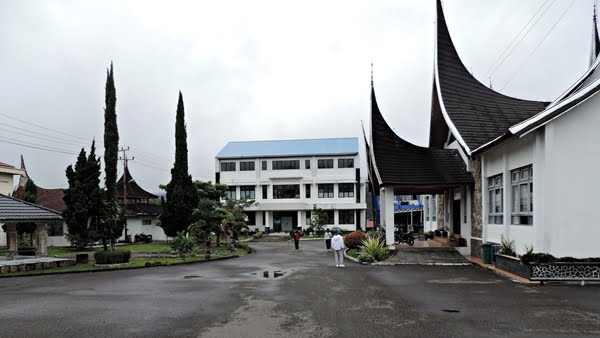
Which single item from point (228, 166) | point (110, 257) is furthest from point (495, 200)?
point (228, 166)

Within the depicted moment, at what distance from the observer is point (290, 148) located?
177 ft

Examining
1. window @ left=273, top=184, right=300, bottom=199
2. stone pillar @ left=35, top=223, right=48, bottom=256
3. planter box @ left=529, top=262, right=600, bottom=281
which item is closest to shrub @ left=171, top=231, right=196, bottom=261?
stone pillar @ left=35, top=223, right=48, bottom=256

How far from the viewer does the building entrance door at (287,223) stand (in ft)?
174

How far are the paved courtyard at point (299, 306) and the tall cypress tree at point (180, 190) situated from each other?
15.0 m

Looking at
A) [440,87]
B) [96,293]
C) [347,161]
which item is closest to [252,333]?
[96,293]

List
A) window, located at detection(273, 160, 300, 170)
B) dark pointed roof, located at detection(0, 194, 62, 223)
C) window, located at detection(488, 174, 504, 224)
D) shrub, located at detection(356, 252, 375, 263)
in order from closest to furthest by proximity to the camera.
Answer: window, located at detection(488, 174, 504, 224) < shrub, located at detection(356, 252, 375, 263) < dark pointed roof, located at detection(0, 194, 62, 223) < window, located at detection(273, 160, 300, 170)

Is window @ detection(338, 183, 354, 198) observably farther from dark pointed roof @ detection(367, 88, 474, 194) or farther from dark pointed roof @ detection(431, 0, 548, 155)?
dark pointed roof @ detection(367, 88, 474, 194)

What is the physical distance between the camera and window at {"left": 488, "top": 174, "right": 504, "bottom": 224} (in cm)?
1814

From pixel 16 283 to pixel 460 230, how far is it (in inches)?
733

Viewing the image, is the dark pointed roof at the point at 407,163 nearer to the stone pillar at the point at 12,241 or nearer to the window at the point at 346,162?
the stone pillar at the point at 12,241

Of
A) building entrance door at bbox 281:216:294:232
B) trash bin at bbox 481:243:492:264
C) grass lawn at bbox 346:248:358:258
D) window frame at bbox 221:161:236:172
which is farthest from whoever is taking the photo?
window frame at bbox 221:161:236:172

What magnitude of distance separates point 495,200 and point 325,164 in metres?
32.8

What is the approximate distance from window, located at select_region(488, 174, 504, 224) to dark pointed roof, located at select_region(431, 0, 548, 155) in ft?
6.21

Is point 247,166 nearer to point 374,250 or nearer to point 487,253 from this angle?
point 374,250
